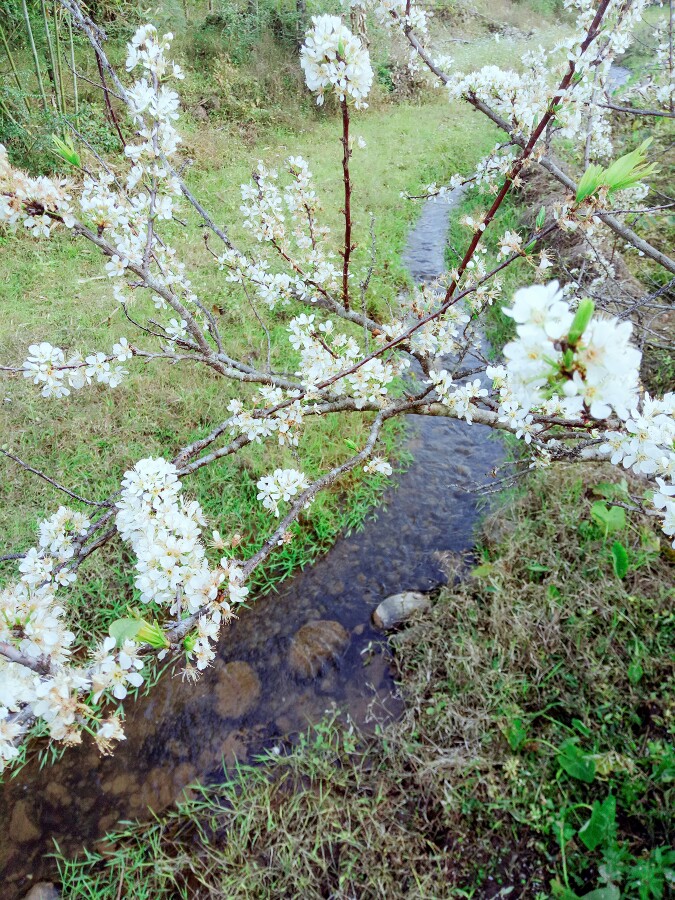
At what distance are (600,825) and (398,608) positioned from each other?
143cm

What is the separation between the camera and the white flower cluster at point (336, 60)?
1.63 metres

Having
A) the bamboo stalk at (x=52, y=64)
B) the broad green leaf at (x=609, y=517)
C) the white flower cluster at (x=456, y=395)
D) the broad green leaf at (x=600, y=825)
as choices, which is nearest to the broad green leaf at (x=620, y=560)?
the broad green leaf at (x=609, y=517)

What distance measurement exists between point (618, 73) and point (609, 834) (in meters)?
16.7

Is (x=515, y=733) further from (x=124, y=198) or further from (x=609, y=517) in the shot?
(x=124, y=198)

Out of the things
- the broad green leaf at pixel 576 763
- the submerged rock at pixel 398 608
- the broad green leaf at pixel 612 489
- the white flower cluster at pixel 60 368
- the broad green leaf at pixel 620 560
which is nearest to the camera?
the white flower cluster at pixel 60 368

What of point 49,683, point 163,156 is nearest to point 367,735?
point 49,683

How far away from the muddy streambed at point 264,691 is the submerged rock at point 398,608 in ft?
0.27

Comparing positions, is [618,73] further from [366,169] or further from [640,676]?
[640,676]

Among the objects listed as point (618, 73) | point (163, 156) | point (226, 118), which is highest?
point (618, 73)

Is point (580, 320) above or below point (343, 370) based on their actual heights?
above

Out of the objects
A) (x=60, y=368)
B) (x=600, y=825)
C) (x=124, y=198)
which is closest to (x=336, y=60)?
(x=124, y=198)

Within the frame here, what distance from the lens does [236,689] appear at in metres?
2.85

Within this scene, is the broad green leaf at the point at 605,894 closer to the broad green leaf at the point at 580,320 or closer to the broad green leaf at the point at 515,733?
the broad green leaf at the point at 515,733

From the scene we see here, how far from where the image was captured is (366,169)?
8508mm
